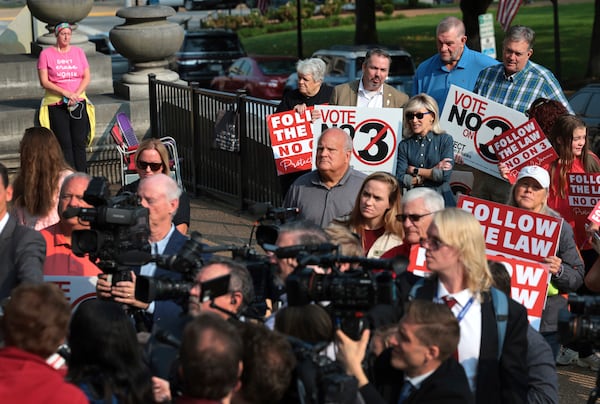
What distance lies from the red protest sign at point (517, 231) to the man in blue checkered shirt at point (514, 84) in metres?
2.10

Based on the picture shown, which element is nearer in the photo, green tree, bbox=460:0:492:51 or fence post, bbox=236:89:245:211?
fence post, bbox=236:89:245:211

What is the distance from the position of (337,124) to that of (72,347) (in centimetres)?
516

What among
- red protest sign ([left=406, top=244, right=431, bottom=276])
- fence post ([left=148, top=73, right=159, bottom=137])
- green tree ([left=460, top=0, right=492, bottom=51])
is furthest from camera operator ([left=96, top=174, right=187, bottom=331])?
green tree ([left=460, top=0, right=492, bottom=51])

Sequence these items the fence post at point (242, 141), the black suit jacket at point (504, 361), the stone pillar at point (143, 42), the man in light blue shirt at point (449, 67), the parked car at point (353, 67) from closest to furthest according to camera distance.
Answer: the black suit jacket at point (504, 361), the man in light blue shirt at point (449, 67), the fence post at point (242, 141), the stone pillar at point (143, 42), the parked car at point (353, 67)

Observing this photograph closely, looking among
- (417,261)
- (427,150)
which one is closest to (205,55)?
(427,150)

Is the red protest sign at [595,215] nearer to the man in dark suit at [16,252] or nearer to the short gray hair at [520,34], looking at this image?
the short gray hair at [520,34]

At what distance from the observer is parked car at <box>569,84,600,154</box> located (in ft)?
57.3

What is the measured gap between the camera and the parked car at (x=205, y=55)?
102 feet

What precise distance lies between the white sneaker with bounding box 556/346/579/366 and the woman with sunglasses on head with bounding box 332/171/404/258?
6.89ft

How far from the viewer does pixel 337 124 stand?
31.7 feet

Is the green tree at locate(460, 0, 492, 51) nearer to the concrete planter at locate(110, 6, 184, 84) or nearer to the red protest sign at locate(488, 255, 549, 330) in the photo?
the concrete planter at locate(110, 6, 184, 84)

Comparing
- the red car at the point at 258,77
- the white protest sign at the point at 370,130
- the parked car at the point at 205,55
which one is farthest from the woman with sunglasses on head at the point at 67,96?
the parked car at the point at 205,55

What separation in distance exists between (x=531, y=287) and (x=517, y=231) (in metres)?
0.71

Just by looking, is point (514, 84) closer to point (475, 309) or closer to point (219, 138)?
point (475, 309)
